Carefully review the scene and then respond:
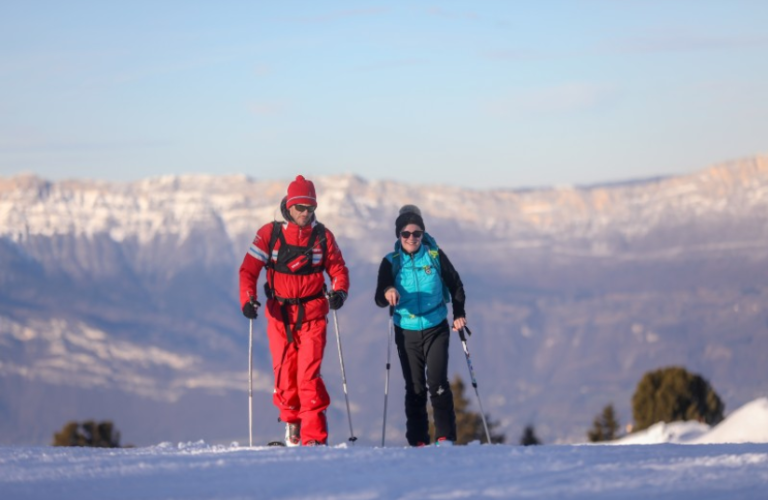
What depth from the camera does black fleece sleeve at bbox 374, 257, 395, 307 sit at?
1458 cm

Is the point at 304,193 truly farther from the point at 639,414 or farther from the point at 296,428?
the point at 639,414

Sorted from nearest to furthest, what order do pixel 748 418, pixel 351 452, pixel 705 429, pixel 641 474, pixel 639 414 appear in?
pixel 641 474
pixel 351 452
pixel 748 418
pixel 705 429
pixel 639 414

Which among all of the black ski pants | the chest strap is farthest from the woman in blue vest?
the chest strap

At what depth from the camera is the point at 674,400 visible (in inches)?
3314

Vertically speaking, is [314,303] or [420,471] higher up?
[314,303]

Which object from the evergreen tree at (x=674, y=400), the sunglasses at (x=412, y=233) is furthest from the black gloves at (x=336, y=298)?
the evergreen tree at (x=674, y=400)

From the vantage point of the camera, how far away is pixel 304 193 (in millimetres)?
14094

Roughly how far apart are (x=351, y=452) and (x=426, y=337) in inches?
127

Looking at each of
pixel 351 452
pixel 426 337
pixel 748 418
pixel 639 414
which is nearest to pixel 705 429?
pixel 748 418

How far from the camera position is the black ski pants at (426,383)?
14.4 metres

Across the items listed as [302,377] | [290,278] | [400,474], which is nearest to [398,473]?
[400,474]

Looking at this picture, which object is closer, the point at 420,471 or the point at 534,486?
the point at 534,486

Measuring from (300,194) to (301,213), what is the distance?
189 millimetres

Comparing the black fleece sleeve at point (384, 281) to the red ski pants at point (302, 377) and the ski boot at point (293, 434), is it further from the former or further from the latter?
the ski boot at point (293, 434)
